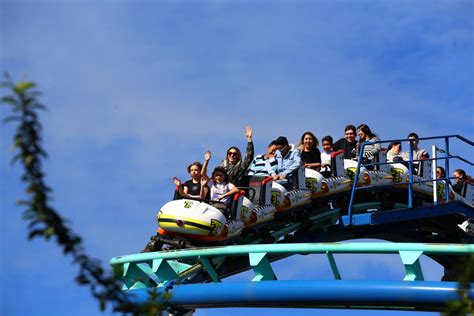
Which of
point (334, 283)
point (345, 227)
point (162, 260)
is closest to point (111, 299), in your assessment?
point (334, 283)

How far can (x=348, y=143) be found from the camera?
35.0 ft

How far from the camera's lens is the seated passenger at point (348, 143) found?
10602 mm

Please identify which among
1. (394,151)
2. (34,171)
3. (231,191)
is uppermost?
(394,151)

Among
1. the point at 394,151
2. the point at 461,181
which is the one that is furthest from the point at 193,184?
the point at 461,181

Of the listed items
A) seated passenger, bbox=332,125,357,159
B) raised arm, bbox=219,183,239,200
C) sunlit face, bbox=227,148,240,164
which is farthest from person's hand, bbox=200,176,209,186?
seated passenger, bbox=332,125,357,159

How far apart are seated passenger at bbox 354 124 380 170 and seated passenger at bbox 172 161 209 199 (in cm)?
181

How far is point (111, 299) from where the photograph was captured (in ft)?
6.03

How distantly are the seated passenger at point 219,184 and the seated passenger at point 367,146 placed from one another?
164cm

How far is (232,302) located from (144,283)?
3.97 ft

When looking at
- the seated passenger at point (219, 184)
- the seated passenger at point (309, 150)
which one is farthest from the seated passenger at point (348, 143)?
the seated passenger at point (219, 184)

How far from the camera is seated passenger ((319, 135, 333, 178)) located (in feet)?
33.1

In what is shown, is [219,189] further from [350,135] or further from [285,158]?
[350,135]

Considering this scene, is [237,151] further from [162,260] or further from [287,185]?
[162,260]

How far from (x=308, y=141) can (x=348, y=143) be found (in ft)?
2.30
